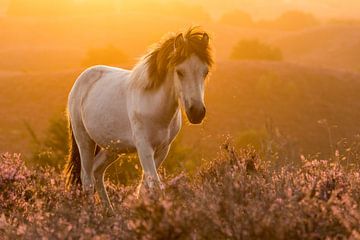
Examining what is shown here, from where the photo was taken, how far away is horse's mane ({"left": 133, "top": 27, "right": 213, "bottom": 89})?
282 inches

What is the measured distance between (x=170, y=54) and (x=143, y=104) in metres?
0.68

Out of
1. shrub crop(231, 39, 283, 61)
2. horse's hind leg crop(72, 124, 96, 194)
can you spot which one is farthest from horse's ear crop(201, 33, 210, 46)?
shrub crop(231, 39, 283, 61)

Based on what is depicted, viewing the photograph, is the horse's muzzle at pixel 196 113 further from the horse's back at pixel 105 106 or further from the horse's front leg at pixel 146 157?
the horse's back at pixel 105 106

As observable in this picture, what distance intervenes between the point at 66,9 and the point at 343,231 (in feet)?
367

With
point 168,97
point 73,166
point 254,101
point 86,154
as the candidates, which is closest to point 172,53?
point 168,97

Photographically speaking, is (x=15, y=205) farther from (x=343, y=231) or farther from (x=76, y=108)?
(x=343, y=231)

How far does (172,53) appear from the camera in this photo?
7.24 meters

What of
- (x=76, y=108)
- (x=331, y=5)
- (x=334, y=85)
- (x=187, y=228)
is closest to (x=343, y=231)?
(x=187, y=228)

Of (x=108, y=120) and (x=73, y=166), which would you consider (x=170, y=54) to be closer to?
(x=108, y=120)

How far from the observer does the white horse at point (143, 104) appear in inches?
279

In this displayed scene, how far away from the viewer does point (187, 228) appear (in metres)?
4.13

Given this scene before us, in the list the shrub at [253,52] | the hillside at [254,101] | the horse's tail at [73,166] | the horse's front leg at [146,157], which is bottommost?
the shrub at [253,52]

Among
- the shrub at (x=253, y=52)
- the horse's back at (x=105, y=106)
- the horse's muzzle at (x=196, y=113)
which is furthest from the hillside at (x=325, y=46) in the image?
the horse's muzzle at (x=196, y=113)

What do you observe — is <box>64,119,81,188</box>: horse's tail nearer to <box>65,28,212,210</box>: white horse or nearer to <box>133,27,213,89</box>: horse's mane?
<box>65,28,212,210</box>: white horse
